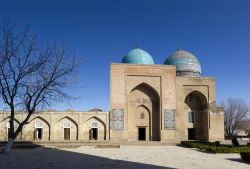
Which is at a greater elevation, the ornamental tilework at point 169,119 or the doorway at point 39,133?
the ornamental tilework at point 169,119

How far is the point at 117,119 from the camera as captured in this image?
25469mm

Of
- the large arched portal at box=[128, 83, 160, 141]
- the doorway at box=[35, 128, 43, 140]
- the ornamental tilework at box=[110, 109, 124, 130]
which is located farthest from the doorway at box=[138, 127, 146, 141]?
the doorway at box=[35, 128, 43, 140]

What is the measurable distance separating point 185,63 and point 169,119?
7.71 meters

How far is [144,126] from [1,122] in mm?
13370

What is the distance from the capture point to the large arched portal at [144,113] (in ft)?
87.8

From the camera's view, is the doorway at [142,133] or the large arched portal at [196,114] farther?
the large arched portal at [196,114]

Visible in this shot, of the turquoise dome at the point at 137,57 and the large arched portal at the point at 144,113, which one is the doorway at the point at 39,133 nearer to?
the large arched portal at the point at 144,113

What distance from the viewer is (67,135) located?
2778 centimetres

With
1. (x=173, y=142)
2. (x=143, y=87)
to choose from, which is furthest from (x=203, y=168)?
(x=143, y=87)

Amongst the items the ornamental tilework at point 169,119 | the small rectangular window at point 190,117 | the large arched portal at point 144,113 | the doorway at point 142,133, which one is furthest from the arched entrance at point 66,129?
the small rectangular window at point 190,117

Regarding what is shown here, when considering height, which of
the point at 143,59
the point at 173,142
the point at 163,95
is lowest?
the point at 173,142

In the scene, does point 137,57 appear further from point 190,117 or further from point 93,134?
point 93,134

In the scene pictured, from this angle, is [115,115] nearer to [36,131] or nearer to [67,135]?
[67,135]

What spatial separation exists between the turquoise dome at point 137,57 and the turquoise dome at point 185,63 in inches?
101
